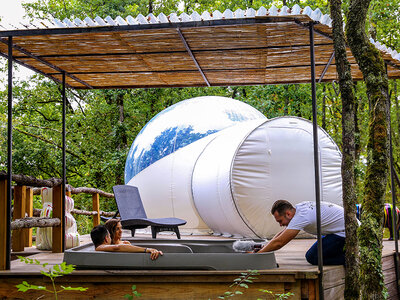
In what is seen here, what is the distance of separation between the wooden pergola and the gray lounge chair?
142 centimetres

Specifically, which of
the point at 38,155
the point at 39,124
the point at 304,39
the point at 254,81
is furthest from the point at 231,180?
the point at 39,124

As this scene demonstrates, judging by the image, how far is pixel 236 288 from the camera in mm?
4762

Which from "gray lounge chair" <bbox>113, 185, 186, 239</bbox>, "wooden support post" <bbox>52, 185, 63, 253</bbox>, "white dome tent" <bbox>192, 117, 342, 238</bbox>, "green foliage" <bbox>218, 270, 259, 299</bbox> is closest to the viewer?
"green foliage" <bbox>218, 270, 259, 299</bbox>

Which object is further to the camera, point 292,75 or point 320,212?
point 292,75

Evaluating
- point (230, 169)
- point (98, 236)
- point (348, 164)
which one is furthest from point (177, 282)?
point (230, 169)

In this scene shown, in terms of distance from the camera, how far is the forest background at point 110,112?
704 inches

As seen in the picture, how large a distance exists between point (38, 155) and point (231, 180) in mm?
12811

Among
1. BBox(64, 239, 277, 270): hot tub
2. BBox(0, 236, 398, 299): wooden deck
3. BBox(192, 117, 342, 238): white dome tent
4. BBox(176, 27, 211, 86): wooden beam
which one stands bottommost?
BBox(0, 236, 398, 299): wooden deck

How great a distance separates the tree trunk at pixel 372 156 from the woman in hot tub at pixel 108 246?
1.70 metres

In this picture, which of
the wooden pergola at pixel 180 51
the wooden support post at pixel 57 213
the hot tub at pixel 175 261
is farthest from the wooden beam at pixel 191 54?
the wooden support post at pixel 57 213

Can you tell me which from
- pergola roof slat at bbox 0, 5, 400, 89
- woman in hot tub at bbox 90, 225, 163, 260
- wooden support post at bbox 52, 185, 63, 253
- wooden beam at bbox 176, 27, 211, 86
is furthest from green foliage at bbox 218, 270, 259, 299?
wooden support post at bbox 52, 185, 63, 253

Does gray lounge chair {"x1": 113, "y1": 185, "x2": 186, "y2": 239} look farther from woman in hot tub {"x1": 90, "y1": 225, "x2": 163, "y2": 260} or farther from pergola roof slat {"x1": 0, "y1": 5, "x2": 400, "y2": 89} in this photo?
woman in hot tub {"x1": 90, "y1": 225, "x2": 163, "y2": 260}

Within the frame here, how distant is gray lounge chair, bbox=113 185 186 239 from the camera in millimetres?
8289

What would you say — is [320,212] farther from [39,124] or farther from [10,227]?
[39,124]
